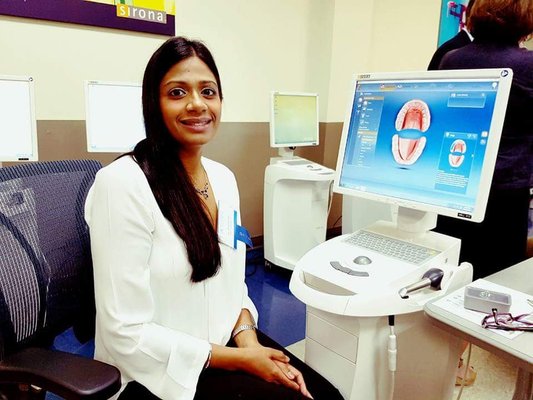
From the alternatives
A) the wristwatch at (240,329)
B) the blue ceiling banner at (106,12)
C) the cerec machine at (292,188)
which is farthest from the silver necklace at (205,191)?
the blue ceiling banner at (106,12)

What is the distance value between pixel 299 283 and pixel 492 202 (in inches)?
27.4

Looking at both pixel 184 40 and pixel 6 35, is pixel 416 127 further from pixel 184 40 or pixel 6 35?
pixel 6 35

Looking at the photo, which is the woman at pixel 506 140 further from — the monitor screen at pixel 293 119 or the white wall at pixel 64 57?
the white wall at pixel 64 57

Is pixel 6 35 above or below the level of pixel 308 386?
above

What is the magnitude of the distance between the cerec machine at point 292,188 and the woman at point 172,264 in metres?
1.54

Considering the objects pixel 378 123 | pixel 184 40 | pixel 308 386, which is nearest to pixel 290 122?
pixel 378 123

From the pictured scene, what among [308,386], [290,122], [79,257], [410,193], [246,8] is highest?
[246,8]

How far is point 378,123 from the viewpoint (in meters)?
1.23

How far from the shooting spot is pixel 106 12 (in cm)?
228

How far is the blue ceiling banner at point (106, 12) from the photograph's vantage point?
2.07 m

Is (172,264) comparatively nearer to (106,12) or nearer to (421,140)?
(421,140)

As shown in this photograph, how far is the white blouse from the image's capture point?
35.5 inches

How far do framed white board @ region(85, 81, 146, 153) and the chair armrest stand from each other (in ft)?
4.50

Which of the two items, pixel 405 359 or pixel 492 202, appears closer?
pixel 405 359
